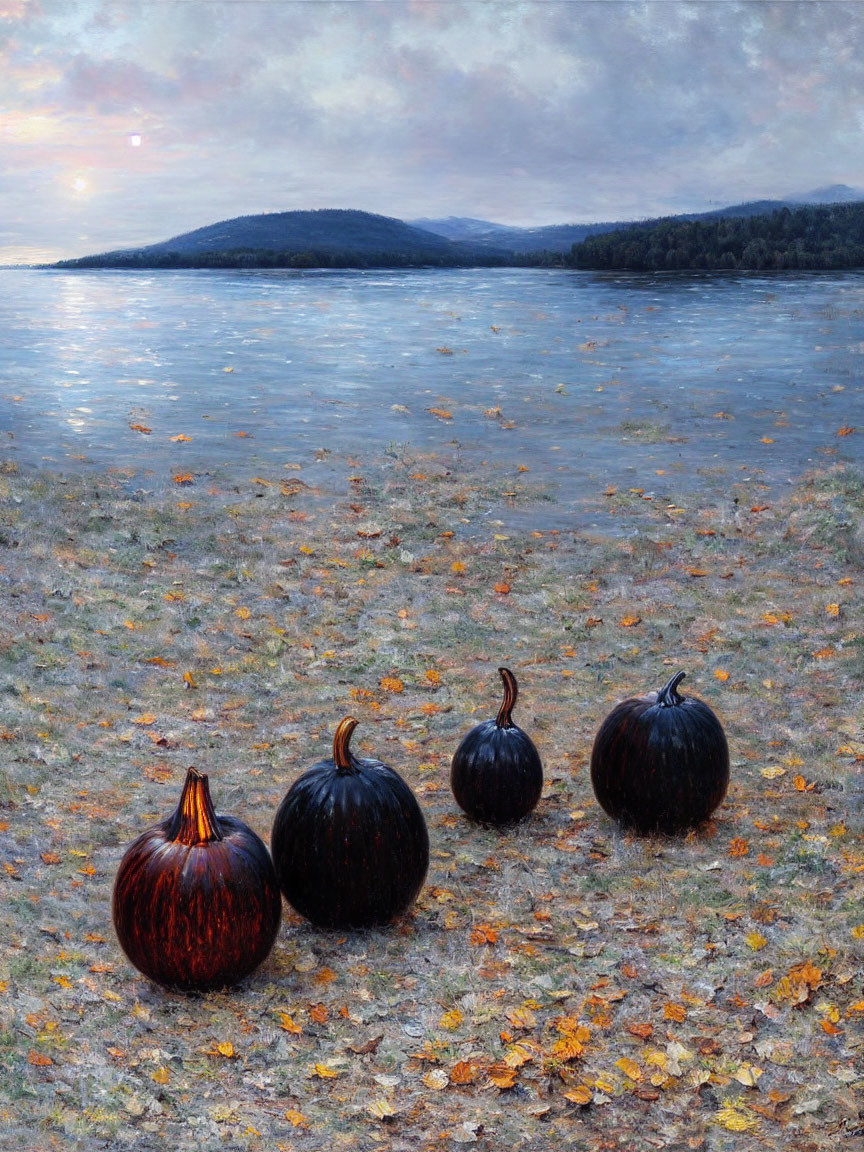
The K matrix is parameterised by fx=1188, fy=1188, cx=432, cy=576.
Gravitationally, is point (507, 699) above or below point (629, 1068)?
above

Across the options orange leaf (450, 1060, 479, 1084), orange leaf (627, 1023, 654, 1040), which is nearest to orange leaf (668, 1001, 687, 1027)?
orange leaf (627, 1023, 654, 1040)

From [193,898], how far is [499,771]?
2675 mm

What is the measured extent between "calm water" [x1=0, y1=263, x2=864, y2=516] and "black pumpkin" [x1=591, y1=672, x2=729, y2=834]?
8.74m

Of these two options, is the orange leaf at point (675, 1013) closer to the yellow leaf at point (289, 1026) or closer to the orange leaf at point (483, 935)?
the orange leaf at point (483, 935)

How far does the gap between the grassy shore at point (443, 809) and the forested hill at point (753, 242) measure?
23718 mm

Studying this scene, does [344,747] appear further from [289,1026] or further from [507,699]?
[507,699]

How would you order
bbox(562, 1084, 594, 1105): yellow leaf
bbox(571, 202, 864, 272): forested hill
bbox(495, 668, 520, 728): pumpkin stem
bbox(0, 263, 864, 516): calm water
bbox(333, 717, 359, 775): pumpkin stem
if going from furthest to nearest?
bbox(571, 202, 864, 272): forested hill < bbox(0, 263, 864, 516): calm water < bbox(495, 668, 520, 728): pumpkin stem < bbox(333, 717, 359, 775): pumpkin stem < bbox(562, 1084, 594, 1105): yellow leaf

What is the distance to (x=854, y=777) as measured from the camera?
8.78 metres

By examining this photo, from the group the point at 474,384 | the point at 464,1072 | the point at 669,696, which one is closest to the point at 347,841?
the point at 464,1072

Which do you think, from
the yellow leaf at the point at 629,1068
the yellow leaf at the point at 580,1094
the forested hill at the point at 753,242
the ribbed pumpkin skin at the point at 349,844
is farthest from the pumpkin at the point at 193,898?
the forested hill at the point at 753,242

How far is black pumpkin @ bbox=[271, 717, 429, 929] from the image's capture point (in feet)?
21.6

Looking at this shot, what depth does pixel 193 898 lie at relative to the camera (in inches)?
234

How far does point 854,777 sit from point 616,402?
14143mm

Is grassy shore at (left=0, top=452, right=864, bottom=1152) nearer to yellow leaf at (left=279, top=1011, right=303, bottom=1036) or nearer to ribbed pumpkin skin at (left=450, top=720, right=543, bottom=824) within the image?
yellow leaf at (left=279, top=1011, right=303, bottom=1036)
